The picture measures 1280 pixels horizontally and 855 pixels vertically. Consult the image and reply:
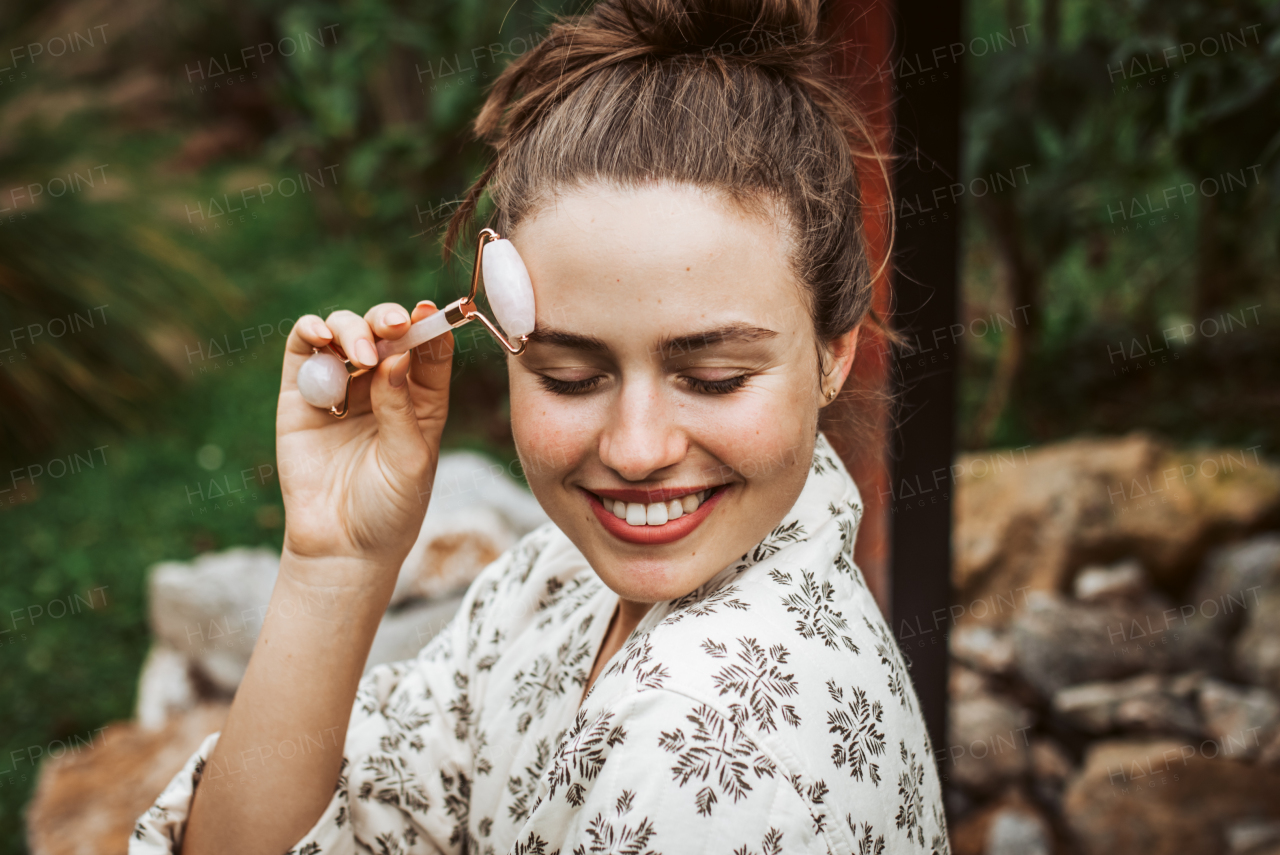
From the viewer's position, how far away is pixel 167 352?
4688mm

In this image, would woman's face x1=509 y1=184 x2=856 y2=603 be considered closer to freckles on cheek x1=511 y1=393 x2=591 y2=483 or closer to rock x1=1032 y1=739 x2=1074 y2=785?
freckles on cheek x1=511 y1=393 x2=591 y2=483

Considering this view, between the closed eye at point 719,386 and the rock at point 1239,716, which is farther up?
the closed eye at point 719,386

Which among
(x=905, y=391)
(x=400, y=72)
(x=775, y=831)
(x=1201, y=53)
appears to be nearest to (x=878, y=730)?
(x=775, y=831)

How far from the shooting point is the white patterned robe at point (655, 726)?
0.92m

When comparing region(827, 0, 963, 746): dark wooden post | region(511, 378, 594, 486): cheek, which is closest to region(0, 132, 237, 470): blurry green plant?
region(827, 0, 963, 746): dark wooden post

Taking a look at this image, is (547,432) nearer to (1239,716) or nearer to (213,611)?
(1239,716)

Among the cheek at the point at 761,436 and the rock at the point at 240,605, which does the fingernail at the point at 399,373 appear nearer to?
the cheek at the point at 761,436

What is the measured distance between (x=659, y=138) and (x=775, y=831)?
29.8 inches

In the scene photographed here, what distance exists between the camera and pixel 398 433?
1338 mm

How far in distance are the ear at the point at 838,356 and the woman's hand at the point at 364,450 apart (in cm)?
55

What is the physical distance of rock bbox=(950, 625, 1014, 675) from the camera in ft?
10.1

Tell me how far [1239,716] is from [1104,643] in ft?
1.36

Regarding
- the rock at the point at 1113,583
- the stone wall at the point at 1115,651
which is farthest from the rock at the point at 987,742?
the rock at the point at 1113,583

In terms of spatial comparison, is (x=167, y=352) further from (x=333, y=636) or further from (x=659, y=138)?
(x=659, y=138)
